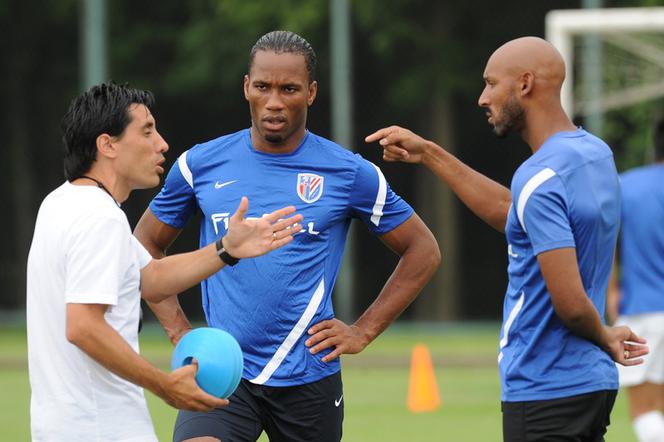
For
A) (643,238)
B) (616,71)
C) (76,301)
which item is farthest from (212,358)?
(616,71)

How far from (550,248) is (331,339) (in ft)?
4.75

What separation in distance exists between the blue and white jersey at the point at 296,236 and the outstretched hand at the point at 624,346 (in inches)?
56.2

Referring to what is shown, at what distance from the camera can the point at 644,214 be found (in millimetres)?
8766

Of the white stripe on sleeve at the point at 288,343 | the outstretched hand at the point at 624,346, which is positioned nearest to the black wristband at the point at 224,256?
the white stripe on sleeve at the point at 288,343

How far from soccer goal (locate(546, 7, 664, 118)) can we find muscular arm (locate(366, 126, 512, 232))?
1203cm

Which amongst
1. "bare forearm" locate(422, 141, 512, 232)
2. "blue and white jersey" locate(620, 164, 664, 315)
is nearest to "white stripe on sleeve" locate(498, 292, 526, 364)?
"bare forearm" locate(422, 141, 512, 232)

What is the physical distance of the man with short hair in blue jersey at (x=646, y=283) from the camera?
28.8 ft

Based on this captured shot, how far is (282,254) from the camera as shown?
6.16 meters

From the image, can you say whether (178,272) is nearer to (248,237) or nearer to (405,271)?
(248,237)

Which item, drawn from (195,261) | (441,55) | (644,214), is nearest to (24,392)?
(644,214)

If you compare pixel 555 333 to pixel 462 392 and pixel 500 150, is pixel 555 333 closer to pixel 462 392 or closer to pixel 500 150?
pixel 462 392

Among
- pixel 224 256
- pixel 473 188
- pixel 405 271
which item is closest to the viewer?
pixel 224 256

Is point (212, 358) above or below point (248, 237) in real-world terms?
below

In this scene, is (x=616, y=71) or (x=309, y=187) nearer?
(x=309, y=187)
